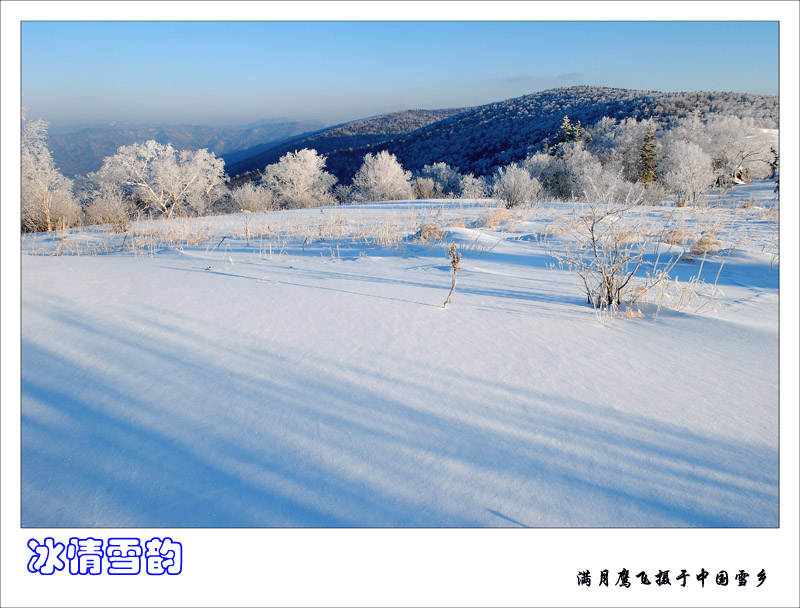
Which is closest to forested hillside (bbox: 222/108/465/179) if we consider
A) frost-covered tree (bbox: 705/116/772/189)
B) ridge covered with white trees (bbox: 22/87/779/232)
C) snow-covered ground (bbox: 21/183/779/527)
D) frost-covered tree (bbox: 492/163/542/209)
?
ridge covered with white trees (bbox: 22/87/779/232)

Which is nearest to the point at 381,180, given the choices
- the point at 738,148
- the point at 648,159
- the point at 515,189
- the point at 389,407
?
the point at 515,189

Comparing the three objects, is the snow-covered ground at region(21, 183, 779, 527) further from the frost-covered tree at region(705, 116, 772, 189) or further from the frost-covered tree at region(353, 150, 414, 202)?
the frost-covered tree at region(705, 116, 772, 189)

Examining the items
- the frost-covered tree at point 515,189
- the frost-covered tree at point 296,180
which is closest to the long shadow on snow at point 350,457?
the frost-covered tree at point 515,189

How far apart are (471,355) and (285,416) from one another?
1.09 m

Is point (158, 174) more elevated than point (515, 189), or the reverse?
point (158, 174)

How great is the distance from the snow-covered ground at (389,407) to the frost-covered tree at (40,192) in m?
14.4

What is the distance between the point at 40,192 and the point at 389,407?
19435 millimetres

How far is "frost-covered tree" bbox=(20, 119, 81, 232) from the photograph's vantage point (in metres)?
14.6

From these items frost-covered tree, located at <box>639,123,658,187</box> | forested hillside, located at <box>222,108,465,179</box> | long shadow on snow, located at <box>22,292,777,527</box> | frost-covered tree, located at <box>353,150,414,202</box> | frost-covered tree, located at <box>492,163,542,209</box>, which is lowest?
long shadow on snow, located at <box>22,292,777,527</box>

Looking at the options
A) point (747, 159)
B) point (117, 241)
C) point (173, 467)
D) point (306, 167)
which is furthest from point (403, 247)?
point (747, 159)

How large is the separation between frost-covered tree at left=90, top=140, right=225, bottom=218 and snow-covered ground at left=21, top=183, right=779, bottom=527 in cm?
2928

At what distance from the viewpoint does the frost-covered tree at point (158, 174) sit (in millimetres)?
28875

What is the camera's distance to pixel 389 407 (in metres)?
1.87

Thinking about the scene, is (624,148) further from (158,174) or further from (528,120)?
(158,174)
